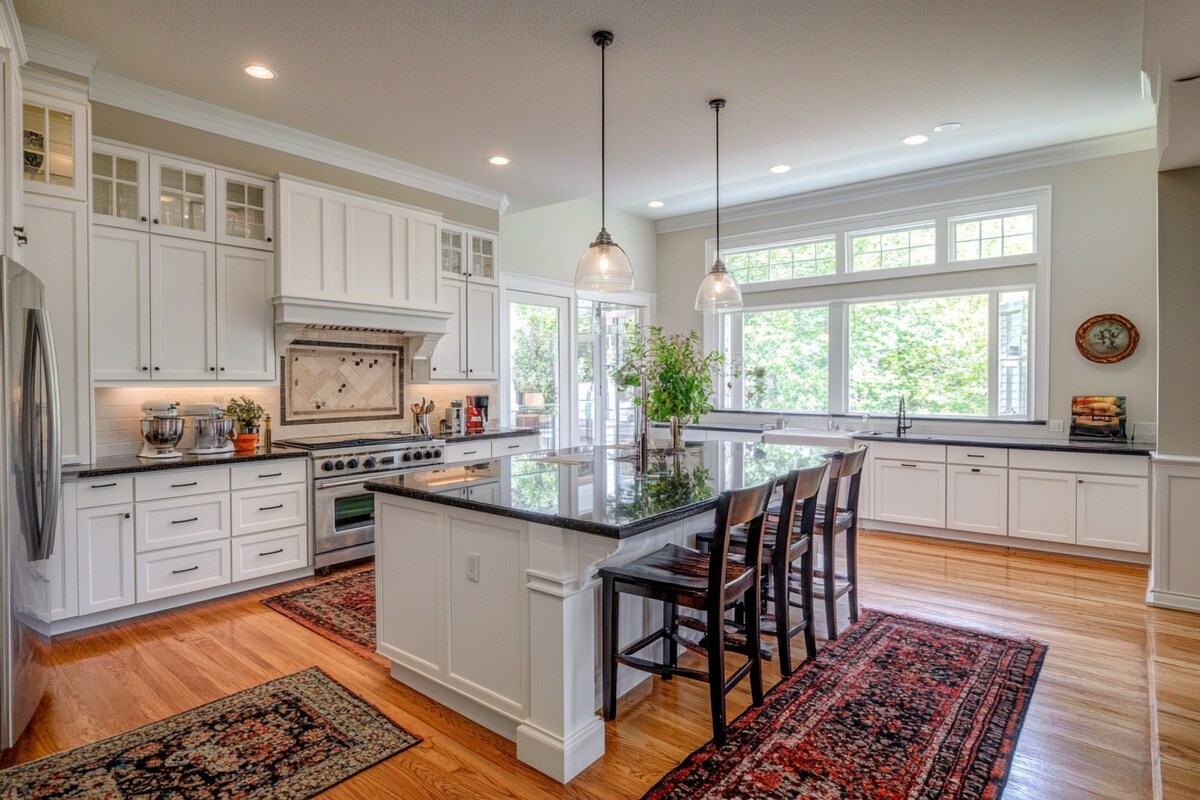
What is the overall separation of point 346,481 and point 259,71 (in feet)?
8.42

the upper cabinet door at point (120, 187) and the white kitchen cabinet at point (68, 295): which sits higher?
the upper cabinet door at point (120, 187)

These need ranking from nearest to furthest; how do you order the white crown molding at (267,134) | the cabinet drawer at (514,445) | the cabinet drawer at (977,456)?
the white crown molding at (267,134)
the cabinet drawer at (977,456)
the cabinet drawer at (514,445)

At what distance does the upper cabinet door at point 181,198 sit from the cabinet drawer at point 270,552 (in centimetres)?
195

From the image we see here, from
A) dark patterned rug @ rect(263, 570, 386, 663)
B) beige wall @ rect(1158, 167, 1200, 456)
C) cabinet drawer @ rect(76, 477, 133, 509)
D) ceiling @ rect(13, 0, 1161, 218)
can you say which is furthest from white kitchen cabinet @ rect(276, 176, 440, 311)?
beige wall @ rect(1158, 167, 1200, 456)

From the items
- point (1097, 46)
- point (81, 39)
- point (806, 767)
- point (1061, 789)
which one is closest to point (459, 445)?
point (81, 39)

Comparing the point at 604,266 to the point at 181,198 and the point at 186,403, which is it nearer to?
the point at 181,198

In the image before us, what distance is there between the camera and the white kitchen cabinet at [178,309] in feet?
11.9

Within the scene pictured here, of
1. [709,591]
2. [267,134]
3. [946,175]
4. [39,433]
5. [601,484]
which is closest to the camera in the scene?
[709,591]

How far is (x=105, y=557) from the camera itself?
11.2 feet

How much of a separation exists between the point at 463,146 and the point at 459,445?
7.58 feet

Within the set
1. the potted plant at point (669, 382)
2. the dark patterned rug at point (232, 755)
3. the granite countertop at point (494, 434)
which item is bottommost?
the dark patterned rug at point (232, 755)

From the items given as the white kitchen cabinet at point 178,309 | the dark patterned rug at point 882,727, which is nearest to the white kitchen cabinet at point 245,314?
the white kitchen cabinet at point 178,309

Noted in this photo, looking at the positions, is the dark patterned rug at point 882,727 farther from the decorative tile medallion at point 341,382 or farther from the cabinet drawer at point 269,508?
the decorative tile medallion at point 341,382

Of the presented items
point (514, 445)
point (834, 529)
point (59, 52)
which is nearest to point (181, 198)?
point (59, 52)
